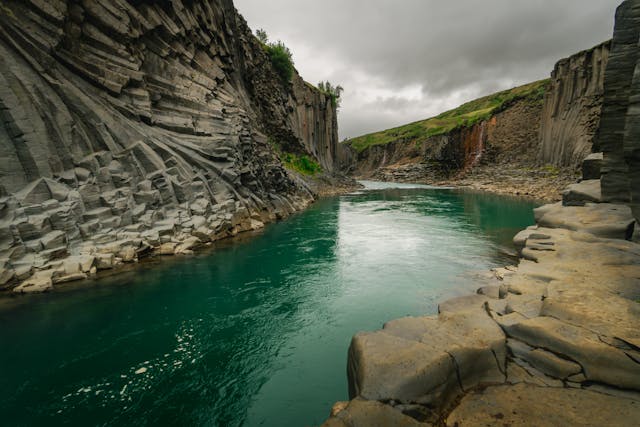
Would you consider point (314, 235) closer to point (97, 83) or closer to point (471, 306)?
point (471, 306)

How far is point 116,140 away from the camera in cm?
1792

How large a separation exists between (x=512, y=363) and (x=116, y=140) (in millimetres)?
21242

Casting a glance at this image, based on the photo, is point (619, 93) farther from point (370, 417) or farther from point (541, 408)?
point (370, 417)

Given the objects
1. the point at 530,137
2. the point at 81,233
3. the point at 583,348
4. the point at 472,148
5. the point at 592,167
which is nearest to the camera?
the point at 583,348

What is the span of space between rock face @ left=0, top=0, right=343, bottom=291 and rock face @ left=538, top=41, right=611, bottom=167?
45.0m

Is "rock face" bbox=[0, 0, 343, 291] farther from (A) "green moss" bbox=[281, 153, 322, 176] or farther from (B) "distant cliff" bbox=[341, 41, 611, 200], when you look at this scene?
(B) "distant cliff" bbox=[341, 41, 611, 200]

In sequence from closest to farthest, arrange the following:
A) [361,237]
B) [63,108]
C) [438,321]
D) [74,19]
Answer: [438,321] → [63,108] → [74,19] → [361,237]

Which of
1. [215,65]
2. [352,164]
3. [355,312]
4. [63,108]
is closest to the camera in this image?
[355,312]

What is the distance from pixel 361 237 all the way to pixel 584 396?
17.6 m

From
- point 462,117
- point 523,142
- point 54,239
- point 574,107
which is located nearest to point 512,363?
point 54,239

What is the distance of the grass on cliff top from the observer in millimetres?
67250

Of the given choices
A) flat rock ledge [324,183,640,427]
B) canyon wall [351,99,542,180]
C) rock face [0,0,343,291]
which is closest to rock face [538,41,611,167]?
canyon wall [351,99,542,180]

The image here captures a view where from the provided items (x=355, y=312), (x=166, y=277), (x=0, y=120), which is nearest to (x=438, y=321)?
(x=355, y=312)

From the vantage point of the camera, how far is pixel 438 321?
6.51 meters
